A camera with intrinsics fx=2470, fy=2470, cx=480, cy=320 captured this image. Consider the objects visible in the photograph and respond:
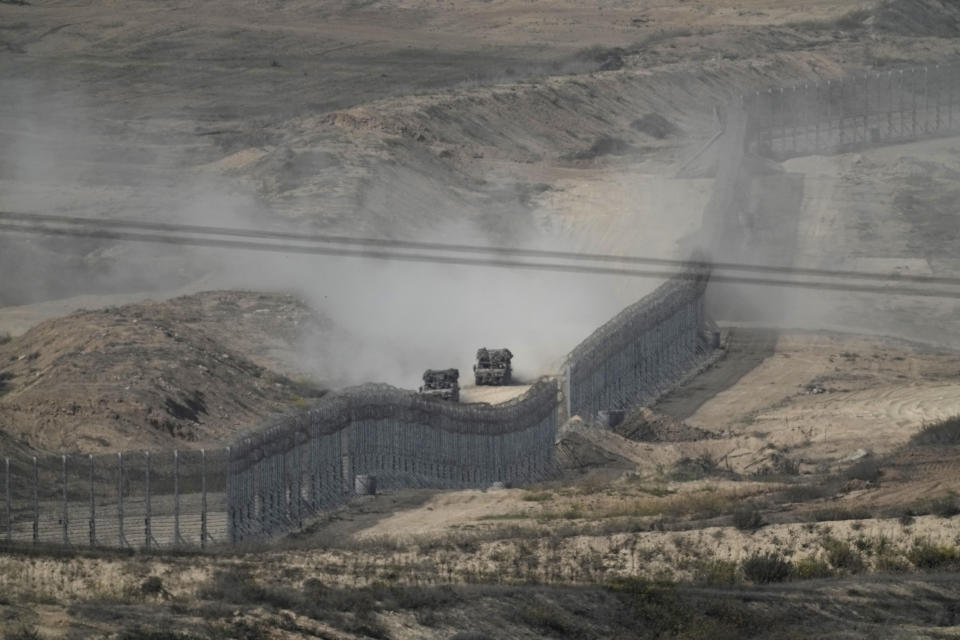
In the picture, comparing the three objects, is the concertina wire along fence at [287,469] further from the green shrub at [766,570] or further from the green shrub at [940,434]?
the green shrub at [766,570]

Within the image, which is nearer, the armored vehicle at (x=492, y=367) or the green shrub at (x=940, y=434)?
the green shrub at (x=940, y=434)

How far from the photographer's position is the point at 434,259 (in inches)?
2817

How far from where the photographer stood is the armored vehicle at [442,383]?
181 ft

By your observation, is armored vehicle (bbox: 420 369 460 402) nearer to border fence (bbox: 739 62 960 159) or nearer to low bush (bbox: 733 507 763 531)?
low bush (bbox: 733 507 763 531)

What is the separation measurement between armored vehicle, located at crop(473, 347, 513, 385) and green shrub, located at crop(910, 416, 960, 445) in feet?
38.3

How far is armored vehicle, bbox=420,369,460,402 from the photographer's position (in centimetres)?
5525

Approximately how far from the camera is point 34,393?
50500mm

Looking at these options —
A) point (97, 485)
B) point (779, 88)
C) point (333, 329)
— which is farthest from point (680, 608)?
point (779, 88)

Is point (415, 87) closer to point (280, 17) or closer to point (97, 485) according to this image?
point (280, 17)

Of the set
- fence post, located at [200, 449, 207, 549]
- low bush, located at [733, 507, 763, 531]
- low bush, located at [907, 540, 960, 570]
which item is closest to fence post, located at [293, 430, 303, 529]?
fence post, located at [200, 449, 207, 549]

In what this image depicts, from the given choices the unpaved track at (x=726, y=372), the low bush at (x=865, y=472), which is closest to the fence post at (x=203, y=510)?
the low bush at (x=865, y=472)

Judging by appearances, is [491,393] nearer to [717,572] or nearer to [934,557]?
[934,557]

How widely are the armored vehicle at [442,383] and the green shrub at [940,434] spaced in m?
10.6

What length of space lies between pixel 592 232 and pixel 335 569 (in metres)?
46.5
